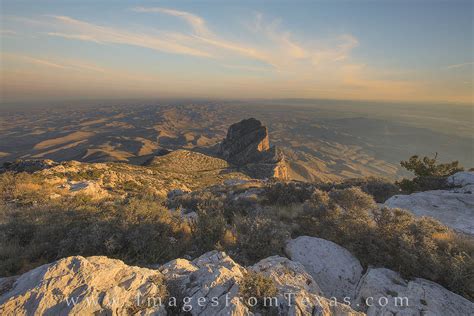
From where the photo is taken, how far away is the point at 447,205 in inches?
460

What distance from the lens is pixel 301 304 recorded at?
3820 mm

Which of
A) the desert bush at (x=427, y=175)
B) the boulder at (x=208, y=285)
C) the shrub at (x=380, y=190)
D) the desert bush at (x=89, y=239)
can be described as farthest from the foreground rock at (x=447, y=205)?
the desert bush at (x=89, y=239)

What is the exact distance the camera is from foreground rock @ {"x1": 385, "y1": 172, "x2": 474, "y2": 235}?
9.81 metres

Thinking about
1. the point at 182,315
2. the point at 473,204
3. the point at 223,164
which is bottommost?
the point at 223,164

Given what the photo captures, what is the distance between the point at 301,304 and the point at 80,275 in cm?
382

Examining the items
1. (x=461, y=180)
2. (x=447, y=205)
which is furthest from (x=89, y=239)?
(x=461, y=180)

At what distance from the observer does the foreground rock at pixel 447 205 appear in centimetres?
981

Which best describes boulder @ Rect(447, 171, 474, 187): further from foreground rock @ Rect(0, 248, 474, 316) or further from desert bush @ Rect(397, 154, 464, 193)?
foreground rock @ Rect(0, 248, 474, 316)

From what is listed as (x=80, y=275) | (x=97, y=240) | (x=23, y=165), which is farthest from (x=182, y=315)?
(x=23, y=165)

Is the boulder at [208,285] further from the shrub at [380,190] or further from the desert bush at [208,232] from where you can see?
the shrub at [380,190]

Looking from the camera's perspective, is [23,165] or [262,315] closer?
[262,315]

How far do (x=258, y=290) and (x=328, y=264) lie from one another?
2938 mm

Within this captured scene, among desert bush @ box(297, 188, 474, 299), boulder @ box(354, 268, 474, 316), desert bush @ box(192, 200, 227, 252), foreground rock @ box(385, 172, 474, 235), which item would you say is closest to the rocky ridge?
boulder @ box(354, 268, 474, 316)

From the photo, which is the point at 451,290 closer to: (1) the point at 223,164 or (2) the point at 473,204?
(2) the point at 473,204
